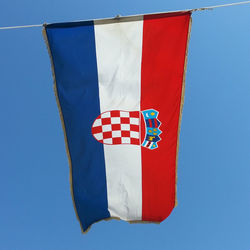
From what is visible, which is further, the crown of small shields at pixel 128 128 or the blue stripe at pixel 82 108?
the crown of small shields at pixel 128 128

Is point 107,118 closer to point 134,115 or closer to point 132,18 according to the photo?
point 134,115

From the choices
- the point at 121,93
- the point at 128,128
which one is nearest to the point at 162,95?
the point at 121,93

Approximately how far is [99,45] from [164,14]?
93 centimetres

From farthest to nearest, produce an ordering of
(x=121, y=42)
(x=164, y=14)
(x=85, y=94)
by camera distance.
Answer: (x=85, y=94) < (x=121, y=42) < (x=164, y=14)

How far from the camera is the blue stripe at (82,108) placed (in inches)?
125

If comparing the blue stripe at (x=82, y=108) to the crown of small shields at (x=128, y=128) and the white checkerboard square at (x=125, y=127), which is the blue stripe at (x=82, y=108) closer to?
the crown of small shields at (x=128, y=128)

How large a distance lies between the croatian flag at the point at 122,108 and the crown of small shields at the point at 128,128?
0.05 ft

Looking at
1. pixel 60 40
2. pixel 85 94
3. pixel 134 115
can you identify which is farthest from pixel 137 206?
pixel 60 40

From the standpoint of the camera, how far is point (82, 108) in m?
3.41

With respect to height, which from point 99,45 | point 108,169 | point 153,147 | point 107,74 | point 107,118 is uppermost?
point 99,45

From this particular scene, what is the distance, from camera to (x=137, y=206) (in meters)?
3.79

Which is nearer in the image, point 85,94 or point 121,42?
point 121,42

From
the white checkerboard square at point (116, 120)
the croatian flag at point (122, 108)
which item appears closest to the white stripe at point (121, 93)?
the croatian flag at point (122, 108)

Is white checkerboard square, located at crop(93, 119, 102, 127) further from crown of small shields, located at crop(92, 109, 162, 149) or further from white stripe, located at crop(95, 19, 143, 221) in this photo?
white stripe, located at crop(95, 19, 143, 221)
